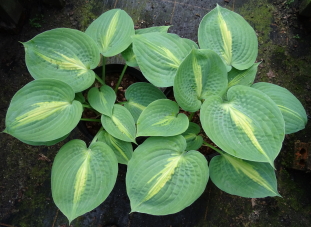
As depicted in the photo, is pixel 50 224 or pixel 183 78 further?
pixel 50 224

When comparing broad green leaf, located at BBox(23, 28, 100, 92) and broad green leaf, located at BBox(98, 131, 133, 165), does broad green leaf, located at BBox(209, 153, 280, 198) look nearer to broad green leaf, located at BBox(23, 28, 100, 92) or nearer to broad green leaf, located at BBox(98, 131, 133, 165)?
broad green leaf, located at BBox(98, 131, 133, 165)

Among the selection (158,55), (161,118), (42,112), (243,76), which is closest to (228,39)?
(243,76)

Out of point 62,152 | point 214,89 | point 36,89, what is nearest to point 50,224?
point 62,152

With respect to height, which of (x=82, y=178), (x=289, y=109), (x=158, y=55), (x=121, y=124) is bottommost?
(x=82, y=178)

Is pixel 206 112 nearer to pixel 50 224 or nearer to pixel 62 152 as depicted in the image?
pixel 62 152

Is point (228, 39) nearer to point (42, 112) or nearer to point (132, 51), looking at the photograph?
point (132, 51)

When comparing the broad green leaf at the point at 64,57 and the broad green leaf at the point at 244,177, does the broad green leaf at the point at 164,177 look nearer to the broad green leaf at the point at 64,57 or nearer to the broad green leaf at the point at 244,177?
the broad green leaf at the point at 244,177

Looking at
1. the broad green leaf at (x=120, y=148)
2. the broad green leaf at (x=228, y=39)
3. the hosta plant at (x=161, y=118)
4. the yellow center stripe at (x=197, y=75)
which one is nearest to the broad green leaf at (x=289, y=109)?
A: the hosta plant at (x=161, y=118)
